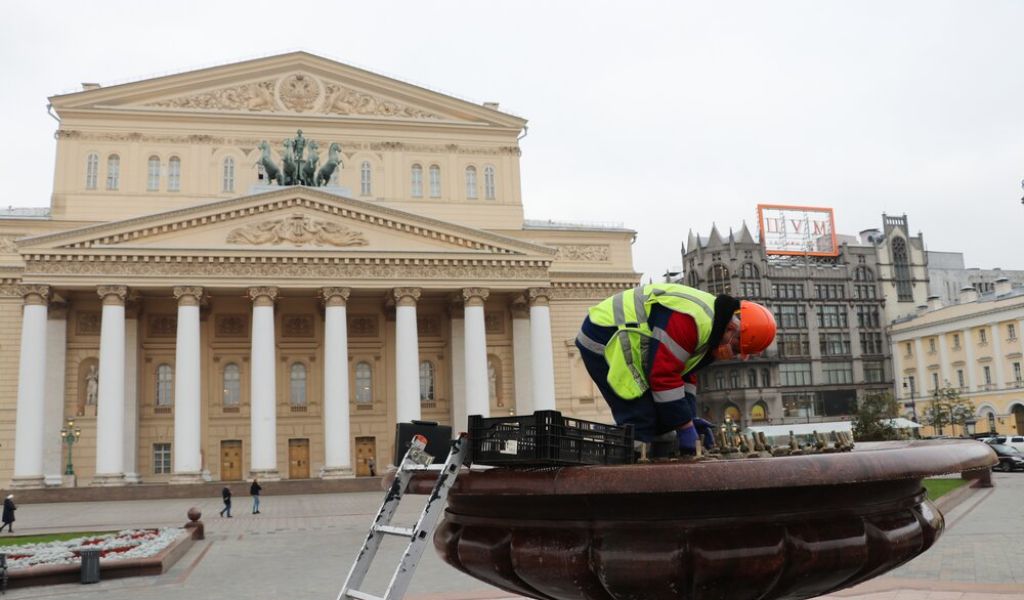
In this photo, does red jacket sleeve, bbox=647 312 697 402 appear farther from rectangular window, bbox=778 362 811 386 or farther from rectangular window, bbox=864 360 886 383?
rectangular window, bbox=864 360 886 383

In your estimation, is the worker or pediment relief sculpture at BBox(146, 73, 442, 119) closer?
the worker

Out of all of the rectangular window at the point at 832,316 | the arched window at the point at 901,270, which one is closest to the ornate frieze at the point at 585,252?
the rectangular window at the point at 832,316

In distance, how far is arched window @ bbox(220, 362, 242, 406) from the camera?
43469mm

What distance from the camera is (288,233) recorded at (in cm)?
4019

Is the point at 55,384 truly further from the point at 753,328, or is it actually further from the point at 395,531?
the point at 753,328

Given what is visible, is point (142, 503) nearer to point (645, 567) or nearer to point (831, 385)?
point (645, 567)

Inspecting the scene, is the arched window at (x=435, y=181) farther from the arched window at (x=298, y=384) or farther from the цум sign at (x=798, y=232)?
the цум sign at (x=798, y=232)

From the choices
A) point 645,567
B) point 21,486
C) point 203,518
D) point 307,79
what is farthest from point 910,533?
point 307,79

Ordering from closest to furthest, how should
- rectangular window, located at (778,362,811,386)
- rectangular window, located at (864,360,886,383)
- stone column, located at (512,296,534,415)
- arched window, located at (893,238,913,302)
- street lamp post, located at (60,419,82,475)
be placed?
street lamp post, located at (60,419,82,475)
stone column, located at (512,296,534,415)
rectangular window, located at (778,362,811,386)
rectangular window, located at (864,360,886,383)
arched window, located at (893,238,913,302)

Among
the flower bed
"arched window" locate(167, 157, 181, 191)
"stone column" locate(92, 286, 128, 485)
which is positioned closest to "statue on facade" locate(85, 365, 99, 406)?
"stone column" locate(92, 286, 128, 485)

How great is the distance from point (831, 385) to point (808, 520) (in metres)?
80.6

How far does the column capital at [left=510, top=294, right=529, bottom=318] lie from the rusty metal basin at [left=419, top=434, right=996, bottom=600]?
39630mm

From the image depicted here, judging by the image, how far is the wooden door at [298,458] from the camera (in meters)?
43.4

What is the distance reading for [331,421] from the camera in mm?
39000
